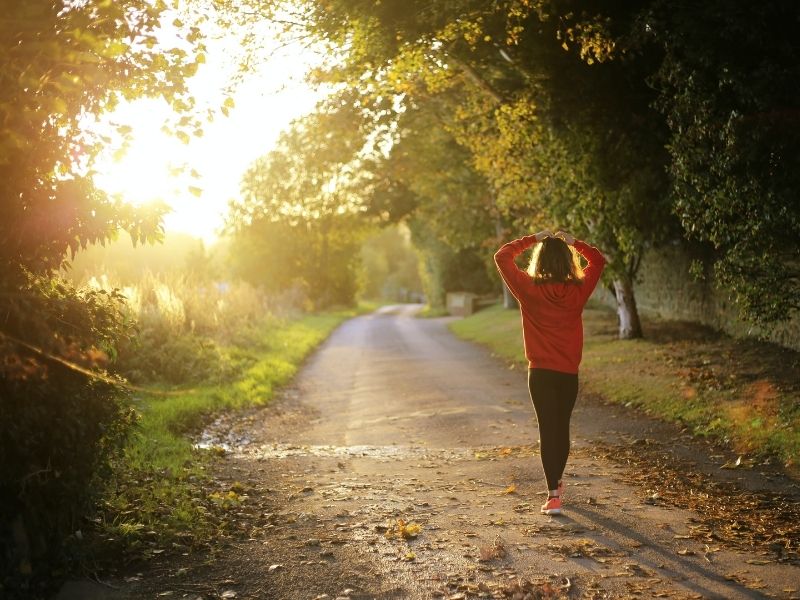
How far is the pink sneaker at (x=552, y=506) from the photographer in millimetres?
6734

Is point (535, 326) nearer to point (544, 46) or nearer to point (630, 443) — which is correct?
point (630, 443)

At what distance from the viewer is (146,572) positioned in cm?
566

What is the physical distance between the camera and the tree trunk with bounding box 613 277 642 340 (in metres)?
20.6

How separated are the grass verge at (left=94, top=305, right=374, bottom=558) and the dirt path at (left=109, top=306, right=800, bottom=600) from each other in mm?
238

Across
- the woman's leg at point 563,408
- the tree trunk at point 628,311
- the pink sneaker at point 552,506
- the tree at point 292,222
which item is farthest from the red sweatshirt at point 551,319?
the tree at point 292,222

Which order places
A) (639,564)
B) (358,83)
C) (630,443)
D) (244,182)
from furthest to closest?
(244,182)
(358,83)
(630,443)
(639,564)

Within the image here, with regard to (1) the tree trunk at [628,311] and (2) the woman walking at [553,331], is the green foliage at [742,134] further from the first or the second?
(1) the tree trunk at [628,311]

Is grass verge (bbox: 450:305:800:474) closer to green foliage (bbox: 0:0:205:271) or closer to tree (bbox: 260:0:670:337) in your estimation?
tree (bbox: 260:0:670:337)

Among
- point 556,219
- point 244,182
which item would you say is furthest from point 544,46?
point 244,182

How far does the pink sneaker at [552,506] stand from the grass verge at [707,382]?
9.84 feet

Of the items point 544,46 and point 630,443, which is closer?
point 630,443

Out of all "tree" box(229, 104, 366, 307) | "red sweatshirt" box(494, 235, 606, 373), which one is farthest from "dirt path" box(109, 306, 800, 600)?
"tree" box(229, 104, 366, 307)

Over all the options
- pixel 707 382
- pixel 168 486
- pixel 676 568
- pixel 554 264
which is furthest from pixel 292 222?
pixel 676 568

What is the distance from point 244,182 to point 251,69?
37.5 metres
